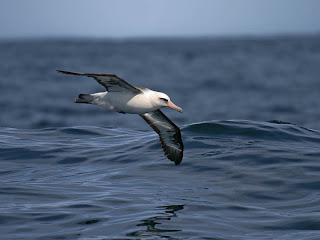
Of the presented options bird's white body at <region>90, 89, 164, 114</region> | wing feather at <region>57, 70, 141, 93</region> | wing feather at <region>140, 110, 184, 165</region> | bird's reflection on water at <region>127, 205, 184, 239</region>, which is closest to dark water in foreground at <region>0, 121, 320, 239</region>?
bird's reflection on water at <region>127, 205, 184, 239</region>

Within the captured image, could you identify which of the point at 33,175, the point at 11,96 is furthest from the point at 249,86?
the point at 33,175

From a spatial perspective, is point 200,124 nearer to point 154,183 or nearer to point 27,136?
point 154,183

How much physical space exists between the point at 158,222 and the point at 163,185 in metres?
1.76

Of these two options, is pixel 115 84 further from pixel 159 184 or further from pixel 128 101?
pixel 159 184

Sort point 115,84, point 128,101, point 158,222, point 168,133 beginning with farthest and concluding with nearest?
point 168,133
point 128,101
point 115,84
point 158,222

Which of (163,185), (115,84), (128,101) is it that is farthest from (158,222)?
(115,84)

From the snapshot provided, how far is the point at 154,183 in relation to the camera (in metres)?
10.9

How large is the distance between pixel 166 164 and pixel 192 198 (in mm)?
2051

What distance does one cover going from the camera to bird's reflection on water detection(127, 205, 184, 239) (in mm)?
8633

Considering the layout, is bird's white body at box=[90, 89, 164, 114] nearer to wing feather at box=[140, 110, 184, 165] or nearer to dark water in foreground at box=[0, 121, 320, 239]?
wing feather at box=[140, 110, 184, 165]

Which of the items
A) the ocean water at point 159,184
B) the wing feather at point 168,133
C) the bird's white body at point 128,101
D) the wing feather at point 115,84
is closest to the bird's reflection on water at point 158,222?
the ocean water at point 159,184

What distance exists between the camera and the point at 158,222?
9070 mm

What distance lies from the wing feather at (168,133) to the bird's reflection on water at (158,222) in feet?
6.60

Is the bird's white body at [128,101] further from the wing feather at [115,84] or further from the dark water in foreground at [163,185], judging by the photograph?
the dark water in foreground at [163,185]
